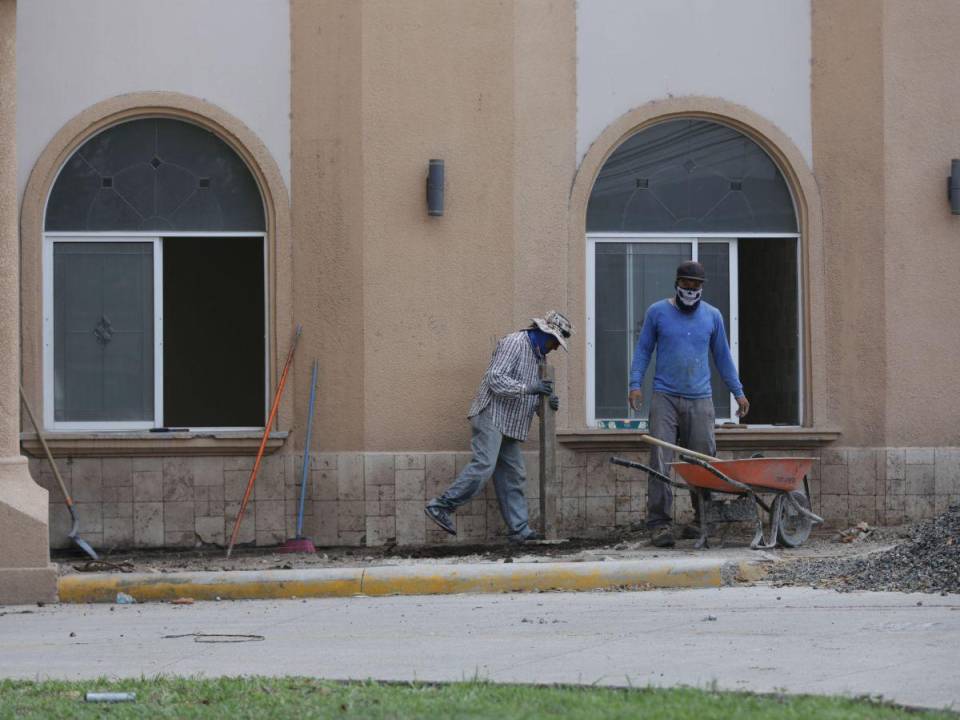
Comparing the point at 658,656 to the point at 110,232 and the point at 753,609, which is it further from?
the point at 110,232

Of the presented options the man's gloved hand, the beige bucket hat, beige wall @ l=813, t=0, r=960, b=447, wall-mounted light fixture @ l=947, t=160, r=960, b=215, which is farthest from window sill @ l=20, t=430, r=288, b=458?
wall-mounted light fixture @ l=947, t=160, r=960, b=215

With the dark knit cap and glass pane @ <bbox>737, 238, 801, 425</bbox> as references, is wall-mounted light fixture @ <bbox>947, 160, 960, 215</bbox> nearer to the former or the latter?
glass pane @ <bbox>737, 238, 801, 425</bbox>

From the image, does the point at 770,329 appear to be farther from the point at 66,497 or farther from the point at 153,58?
the point at 66,497

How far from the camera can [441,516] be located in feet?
40.8

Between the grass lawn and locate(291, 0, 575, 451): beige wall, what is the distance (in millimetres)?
6116

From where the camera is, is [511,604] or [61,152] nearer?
[511,604]

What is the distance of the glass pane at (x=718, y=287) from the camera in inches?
538

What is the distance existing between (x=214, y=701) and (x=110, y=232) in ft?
24.0

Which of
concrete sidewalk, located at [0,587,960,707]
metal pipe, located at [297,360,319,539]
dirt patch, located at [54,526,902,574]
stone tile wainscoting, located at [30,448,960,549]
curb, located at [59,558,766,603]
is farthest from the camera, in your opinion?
stone tile wainscoting, located at [30,448,960,549]

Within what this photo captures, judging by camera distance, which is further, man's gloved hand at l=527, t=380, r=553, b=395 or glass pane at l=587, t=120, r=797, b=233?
glass pane at l=587, t=120, r=797, b=233

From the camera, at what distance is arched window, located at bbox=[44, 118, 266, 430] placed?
43.3 ft

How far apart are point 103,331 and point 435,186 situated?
2907 millimetres

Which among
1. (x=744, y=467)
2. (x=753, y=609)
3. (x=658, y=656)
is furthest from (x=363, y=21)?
(x=658, y=656)

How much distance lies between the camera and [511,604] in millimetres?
9875
